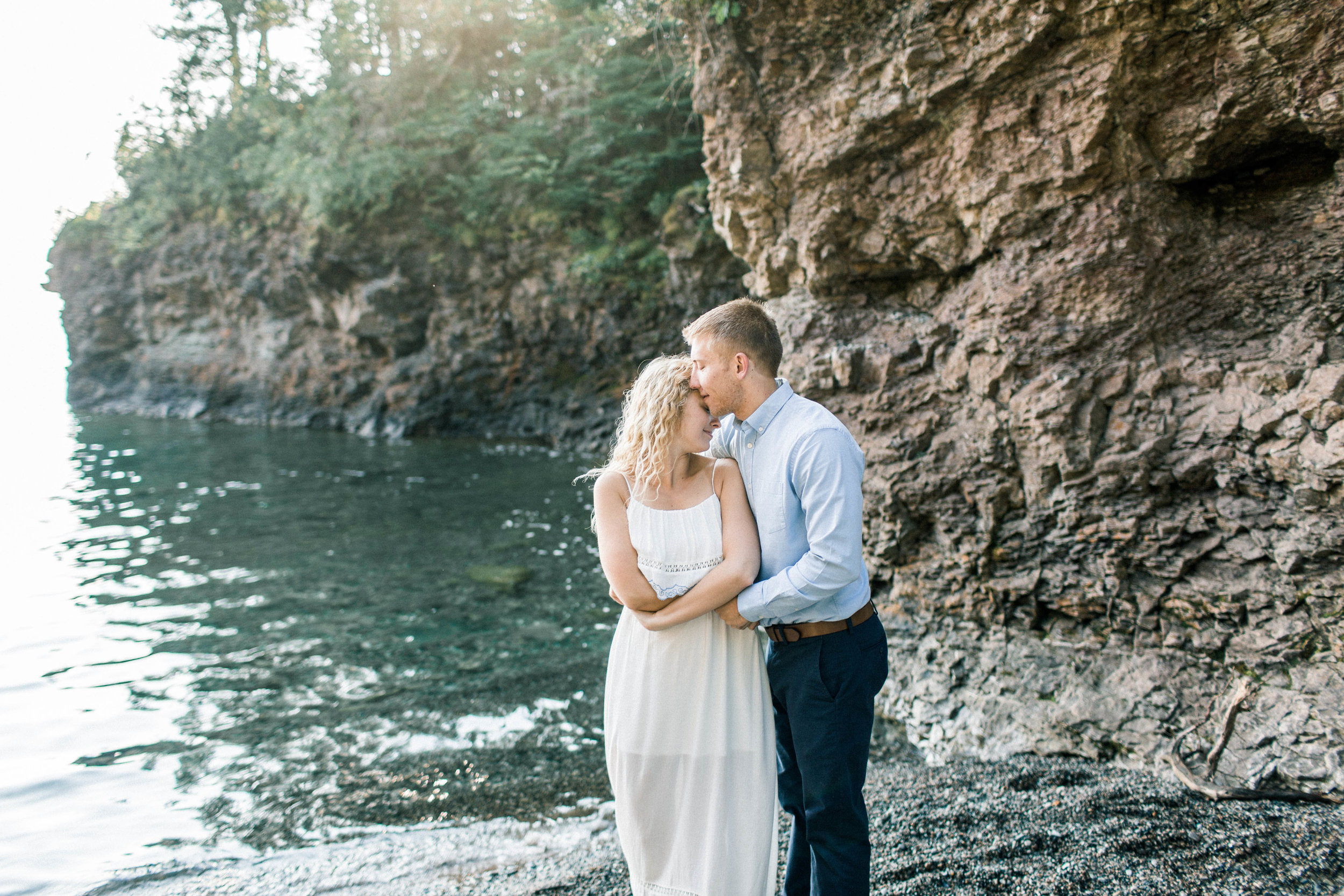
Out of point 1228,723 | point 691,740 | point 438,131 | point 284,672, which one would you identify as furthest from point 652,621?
point 438,131

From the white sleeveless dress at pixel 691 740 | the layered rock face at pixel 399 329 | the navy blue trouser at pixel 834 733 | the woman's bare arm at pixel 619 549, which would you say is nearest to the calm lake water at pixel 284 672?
the white sleeveless dress at pixel 691 740

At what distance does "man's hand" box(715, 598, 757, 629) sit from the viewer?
267 cm

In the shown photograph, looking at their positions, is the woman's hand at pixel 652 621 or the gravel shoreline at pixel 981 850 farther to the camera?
the gravel shoreline at pixel 981 850

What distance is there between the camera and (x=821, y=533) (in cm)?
260

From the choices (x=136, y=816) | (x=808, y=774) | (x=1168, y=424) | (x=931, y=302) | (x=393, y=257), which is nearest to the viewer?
(x=808, y=774)

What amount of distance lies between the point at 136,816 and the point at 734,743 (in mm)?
4393

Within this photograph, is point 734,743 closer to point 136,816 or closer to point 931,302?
point 931,302

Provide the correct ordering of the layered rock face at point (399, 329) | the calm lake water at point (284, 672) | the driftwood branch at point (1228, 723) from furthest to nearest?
the layered rock face at point (399, 329), the calm lake water at point (284, 672), the driftwood branch at point (1228, 723)

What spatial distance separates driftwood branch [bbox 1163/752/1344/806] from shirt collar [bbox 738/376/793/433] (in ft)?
9.08

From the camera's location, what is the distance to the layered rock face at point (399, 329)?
20156 mm

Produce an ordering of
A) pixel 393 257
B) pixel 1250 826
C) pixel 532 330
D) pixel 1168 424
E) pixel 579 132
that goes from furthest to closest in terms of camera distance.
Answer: pixel 393 257, pixel 532 330, pixel 579 132, pixel 1168 424, pixel 1250 826

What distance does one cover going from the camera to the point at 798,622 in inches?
108

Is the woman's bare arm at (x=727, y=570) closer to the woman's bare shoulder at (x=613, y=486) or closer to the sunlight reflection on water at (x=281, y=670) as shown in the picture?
the woman's bare shoulder at (x=613, y=486)

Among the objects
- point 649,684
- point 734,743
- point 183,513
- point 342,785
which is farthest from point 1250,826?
point 183,513
